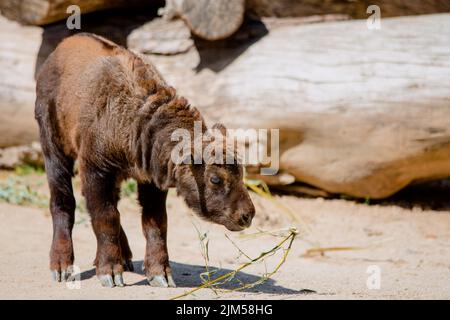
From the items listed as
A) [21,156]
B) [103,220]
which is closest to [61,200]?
[103,220]

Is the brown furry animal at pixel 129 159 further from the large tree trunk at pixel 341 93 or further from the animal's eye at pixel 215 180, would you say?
the large tree trunk at pixel 341 93

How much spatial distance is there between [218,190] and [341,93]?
3.44m

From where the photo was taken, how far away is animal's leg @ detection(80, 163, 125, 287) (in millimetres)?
6254

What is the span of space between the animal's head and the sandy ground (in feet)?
1.91

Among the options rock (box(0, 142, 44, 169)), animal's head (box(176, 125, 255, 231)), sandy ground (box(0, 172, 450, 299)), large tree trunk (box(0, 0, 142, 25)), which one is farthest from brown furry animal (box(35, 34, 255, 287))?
rock (box(0, 142, 44, 169))

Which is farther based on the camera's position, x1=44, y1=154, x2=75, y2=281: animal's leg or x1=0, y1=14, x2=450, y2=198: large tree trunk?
x1=0, y1=14, x2=450, y2=198: large tree trunk

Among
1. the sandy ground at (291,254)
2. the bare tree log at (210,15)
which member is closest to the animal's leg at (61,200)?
the sandy ground at (291,254)

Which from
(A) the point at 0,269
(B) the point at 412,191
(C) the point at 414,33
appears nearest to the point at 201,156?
(A) the point at 0,269

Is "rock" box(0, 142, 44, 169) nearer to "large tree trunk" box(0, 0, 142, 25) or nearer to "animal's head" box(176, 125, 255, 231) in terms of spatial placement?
"large tree trunk" box(0, 0, 142, 25)

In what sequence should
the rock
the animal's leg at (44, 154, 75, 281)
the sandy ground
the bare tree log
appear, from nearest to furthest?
the sandy ground → the animal's leg at (44, 154, 75, 281) → the bare tree log → the rock

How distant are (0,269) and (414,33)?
17.1 feet

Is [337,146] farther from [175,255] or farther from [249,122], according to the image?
[175,255]

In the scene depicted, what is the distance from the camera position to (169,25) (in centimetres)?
995

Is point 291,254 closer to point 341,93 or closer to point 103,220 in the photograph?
point 341,93
